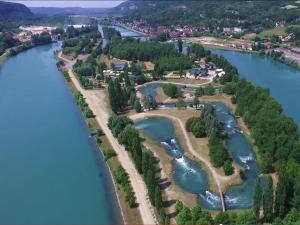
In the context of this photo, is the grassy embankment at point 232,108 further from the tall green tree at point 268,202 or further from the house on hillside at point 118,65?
the house on hillside at point 118,65

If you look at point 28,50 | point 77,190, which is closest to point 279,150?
point 77,190

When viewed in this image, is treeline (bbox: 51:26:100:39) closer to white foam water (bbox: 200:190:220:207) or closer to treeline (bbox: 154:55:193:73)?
treeline (bbox: 154:55:193:73)

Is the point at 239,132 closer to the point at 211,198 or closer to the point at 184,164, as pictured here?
the point at 184,164

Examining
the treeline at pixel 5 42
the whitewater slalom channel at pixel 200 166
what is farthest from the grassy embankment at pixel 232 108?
the treeline at pixel 5 42

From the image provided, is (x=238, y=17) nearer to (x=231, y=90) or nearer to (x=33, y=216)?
(x=231, y=90)

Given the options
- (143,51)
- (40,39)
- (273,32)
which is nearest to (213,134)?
(143,51)
